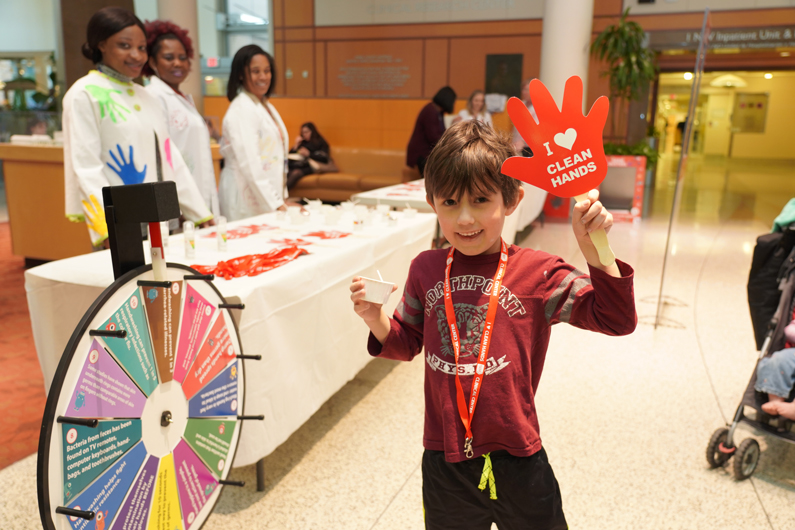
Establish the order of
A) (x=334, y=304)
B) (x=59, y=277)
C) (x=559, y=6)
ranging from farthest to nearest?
(x=559, y=6)
(x=334, y=304)
(x=59, y=277)

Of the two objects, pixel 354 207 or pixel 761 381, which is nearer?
pixel 761 381

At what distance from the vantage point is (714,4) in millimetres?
9281

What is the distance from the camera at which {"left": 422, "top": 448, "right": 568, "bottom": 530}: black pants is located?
1.17m

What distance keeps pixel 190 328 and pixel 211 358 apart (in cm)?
14

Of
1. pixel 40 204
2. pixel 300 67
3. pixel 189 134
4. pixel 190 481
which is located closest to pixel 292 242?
pixel 189 134

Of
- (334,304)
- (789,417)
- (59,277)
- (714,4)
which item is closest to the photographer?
(59,277)

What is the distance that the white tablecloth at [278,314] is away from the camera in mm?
1857

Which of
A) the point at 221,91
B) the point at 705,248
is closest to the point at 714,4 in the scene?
the point at 705,248

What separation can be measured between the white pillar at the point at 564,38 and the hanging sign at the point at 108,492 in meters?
7.92

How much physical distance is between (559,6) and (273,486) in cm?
792

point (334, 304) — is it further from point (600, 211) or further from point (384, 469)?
point (600, 211)

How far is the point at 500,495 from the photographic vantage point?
1.19m

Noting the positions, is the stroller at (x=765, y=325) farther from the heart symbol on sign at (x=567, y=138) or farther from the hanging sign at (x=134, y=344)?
the hanging sign at (x=134, y=344)

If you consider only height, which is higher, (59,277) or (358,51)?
(358,51)
